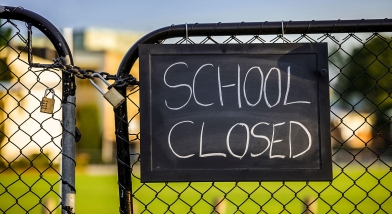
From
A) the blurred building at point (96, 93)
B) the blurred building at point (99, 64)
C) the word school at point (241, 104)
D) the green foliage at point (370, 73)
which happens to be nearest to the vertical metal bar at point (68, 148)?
the word school at point (241, 104)

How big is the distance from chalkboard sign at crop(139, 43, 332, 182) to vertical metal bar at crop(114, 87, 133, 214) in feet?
0.39

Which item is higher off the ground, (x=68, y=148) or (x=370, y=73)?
(x=370, y=73)

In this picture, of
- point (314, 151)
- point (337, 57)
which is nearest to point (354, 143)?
point (337, 57)

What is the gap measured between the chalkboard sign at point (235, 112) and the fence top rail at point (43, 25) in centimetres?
35

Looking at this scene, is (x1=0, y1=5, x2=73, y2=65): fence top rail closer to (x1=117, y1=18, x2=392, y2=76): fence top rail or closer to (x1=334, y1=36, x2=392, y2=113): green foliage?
(x1=117, y1=18, x2=392, y2=76): fence top rail

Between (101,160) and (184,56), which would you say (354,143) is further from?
(184,56)

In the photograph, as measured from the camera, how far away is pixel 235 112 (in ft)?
6.61

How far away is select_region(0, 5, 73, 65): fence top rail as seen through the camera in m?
2.03

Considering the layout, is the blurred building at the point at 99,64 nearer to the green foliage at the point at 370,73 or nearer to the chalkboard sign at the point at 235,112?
the green foliage at the point at 370,73

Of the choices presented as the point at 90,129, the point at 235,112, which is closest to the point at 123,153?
the point at 235,112

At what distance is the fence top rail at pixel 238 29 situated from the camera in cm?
206

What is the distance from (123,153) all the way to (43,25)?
68cm

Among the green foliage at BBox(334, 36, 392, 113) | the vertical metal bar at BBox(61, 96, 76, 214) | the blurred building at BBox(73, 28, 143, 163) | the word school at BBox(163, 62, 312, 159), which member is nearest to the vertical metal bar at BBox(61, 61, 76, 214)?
the vertical metal bar at BBox(61, 96, 76, 214)

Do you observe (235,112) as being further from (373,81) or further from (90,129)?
(90,129)
